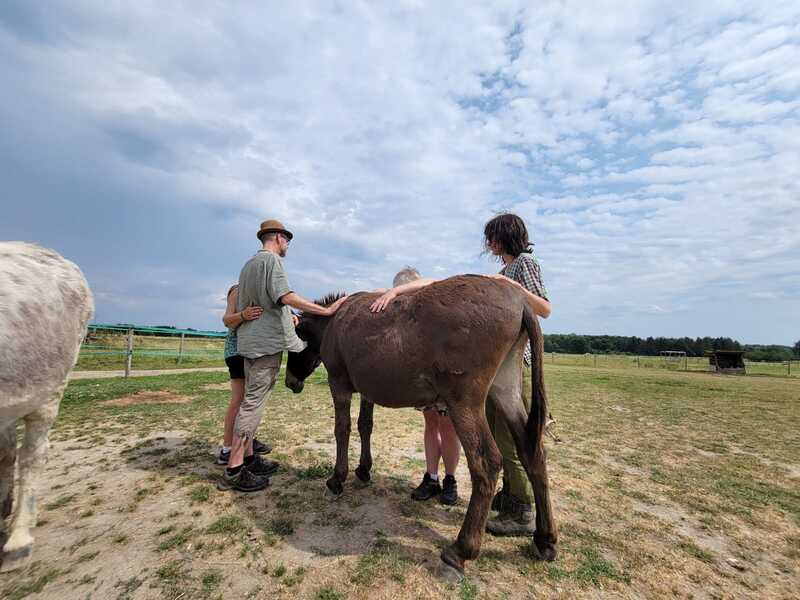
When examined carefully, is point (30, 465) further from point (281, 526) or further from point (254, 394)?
point (281, 526)

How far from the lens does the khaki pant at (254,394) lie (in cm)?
394

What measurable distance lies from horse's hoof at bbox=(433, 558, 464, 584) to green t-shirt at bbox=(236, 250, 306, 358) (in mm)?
2699

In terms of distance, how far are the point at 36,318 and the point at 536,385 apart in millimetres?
3950

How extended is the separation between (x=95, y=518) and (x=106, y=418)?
4703mm

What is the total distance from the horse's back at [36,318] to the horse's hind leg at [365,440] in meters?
2.90

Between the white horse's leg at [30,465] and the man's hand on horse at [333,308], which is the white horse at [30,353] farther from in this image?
the man's hand on horse at [333,308]

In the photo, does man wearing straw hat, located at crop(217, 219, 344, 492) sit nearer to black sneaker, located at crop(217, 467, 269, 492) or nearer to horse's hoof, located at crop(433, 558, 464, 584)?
black sneaker, located at crop(217, 467, 269, 492)

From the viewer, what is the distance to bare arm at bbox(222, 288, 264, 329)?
4.12 meters

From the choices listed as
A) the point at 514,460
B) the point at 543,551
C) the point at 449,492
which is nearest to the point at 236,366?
the point at 449,492

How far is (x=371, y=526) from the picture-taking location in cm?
332

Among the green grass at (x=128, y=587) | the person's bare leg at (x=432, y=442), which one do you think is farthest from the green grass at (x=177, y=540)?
the person's bare leg at (x=432, y=442)

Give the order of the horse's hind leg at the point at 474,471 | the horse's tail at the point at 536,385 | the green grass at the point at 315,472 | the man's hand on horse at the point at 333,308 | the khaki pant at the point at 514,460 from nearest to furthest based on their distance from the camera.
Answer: the horse's hind leg at the point at 474,471
the horse's tail at the point at 536,385
the khaki pant at the point at 514,460
the man's hand on horse at the point at 333,308
the green grass at the point at 315,472

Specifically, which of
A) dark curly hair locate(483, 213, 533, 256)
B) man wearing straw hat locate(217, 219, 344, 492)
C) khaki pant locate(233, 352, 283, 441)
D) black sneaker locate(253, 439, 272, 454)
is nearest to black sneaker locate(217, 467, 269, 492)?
man wearing straw hat locate(217, 219, 344, 492)

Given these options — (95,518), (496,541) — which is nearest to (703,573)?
(496,541)
